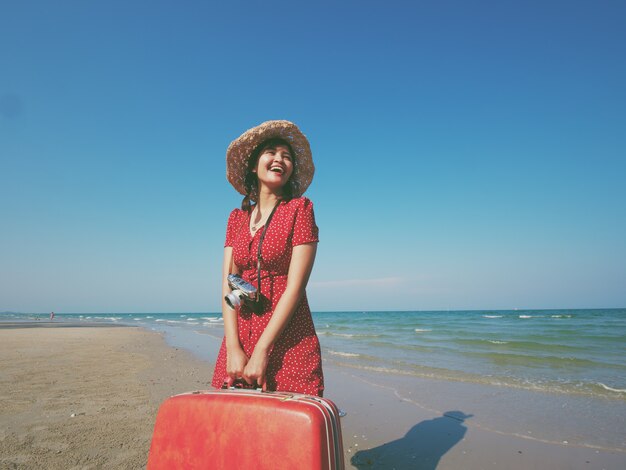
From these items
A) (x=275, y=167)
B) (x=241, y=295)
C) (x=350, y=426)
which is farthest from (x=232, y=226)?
(x=350, y=426)

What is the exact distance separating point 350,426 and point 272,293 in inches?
117

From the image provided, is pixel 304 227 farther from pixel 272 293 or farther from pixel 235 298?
pixel 235 298

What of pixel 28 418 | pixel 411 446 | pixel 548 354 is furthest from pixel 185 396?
pixel 548 354

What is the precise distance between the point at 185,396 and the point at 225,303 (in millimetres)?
476

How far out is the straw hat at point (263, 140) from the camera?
6.89ft

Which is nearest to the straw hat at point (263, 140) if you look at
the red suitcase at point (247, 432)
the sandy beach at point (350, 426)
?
the red suitcase at point (247, 432)

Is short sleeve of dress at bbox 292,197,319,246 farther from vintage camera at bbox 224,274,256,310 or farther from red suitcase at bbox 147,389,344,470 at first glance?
red suitcase at bbox 147,389,344,470

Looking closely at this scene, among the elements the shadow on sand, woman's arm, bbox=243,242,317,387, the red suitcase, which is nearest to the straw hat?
woman's arm, bbox=243,242,317,387

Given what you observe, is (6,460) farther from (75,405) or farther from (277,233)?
(277,233)

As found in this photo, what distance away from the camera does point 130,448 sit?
3.08m

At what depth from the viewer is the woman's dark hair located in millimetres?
2109

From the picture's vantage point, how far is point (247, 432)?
1.28 meters

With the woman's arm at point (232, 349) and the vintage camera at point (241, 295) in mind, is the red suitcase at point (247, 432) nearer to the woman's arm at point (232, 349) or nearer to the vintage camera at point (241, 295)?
the woman's arm at point (232, 349)

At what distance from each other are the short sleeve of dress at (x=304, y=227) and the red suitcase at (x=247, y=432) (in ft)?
2.12
